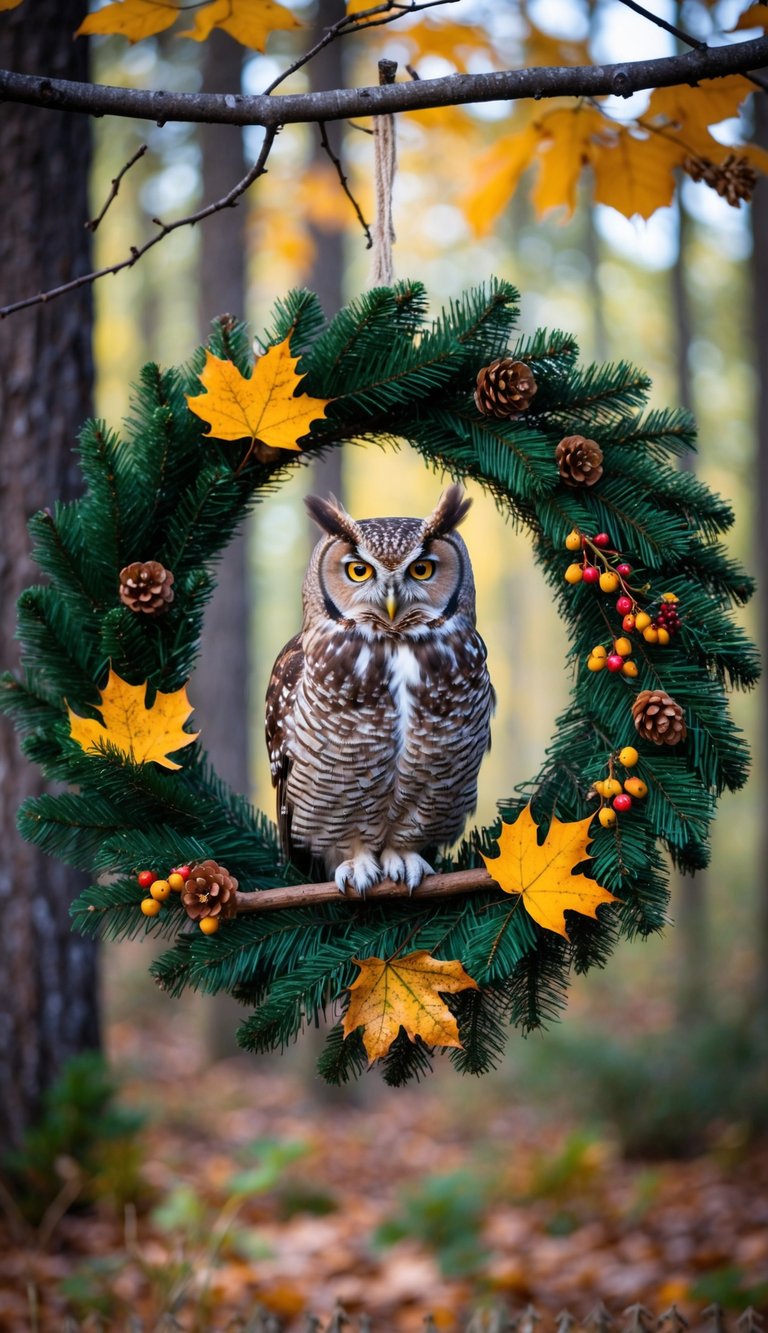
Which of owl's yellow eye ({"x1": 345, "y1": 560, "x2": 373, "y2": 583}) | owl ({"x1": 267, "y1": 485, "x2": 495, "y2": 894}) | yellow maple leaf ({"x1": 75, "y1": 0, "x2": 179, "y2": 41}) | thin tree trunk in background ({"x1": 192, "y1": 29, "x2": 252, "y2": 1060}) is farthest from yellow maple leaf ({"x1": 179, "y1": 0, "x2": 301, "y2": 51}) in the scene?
thin tree trunk in background ({"x1": 192, "y1": 29, "x2": 252, "y2": 1060})

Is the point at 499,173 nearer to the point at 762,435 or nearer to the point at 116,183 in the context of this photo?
the point at 116,183

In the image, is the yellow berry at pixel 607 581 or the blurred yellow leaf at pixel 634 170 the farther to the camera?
the blurred yellow leaf at pixel 634 170

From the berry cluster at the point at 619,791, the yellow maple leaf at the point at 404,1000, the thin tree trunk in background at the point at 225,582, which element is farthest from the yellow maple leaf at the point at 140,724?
the thin tree trunk in background at the point at 225,582

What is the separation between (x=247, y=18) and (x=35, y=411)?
1526mm

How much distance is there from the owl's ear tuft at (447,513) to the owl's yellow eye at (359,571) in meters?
0.13

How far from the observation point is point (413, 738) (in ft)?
6.52

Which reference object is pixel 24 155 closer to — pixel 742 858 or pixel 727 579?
pixel 727 579

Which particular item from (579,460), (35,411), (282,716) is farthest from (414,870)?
(35,411)

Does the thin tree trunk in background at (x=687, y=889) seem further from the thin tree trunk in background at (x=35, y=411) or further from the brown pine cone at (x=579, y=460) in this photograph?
the brown pine cone at (x=579, y=460)

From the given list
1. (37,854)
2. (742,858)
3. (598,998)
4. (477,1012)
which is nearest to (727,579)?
(477,1012)

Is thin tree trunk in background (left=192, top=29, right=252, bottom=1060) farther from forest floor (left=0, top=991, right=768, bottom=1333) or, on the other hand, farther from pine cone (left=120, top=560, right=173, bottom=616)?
pine cone (left=120, top=560, right=173, bottom=616)

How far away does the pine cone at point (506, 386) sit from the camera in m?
1.85

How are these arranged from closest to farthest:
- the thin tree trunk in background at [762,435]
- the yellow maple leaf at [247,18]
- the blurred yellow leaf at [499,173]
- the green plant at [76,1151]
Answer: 1. the yellow maple leaf at [247,18]
2. the blurred yellow leaf at [499,173]
3. the green plant at [76,1151]
4. the thin tree trunk in background at [762,435]

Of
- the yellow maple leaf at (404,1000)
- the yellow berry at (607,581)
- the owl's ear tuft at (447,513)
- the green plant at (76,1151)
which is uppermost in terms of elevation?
the owl's ear tuft at (447,513)
